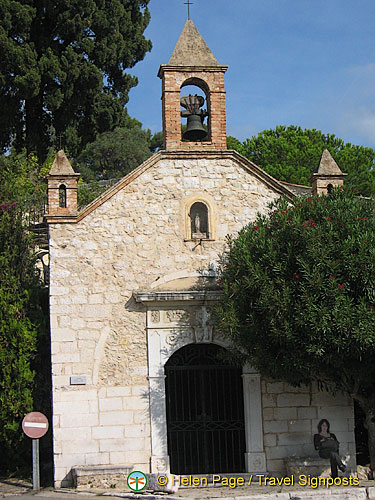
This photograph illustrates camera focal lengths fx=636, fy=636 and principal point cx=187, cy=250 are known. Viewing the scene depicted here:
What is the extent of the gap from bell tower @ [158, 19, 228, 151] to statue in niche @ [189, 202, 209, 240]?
1.14 meters

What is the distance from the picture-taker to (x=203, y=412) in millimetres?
11531

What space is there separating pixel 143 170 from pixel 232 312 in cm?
330

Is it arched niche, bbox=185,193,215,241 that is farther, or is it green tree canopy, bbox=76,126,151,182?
green tree canopy, bbox=76,126,151,182

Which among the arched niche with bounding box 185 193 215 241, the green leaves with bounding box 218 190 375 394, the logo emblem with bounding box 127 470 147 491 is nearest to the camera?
the green leaves with bounding box 218 190 375 394

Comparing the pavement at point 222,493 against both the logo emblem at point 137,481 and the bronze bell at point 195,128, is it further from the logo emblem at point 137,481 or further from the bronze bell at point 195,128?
the bronze bell at point 195,128

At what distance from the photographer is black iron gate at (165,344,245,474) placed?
→ 11.5 metres

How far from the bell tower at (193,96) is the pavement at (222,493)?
20.0 ft

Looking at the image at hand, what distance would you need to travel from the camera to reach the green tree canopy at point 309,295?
31.9 feet

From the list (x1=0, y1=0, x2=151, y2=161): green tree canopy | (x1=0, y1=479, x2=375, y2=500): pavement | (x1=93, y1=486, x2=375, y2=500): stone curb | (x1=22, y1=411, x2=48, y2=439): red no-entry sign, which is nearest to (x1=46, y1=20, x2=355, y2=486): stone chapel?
(x1=0, y1=479, x2=375, y2=500): pavement

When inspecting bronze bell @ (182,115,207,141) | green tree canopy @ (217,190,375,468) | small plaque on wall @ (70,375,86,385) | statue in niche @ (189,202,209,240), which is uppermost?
bronze bell @ (182,115,207,141)

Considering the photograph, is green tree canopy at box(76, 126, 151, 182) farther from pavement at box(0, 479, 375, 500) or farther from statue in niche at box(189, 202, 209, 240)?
pavement at box(0, 479, 375, 500)

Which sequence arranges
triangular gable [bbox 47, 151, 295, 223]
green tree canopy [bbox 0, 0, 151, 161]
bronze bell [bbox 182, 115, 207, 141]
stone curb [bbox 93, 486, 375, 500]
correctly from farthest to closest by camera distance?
1. green tree canopy [bbox 0, 0, 151, 161]
2. bronze bell [bbox 182, 115, 207, 141]
3. triangular gable [bbox 47, 151, 295, 223]
4. stone curb [bbox 93, 486, 375, 500]

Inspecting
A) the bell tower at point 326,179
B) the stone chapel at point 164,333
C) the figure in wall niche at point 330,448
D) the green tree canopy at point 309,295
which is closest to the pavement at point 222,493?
the figure in wall niche at point 330,448

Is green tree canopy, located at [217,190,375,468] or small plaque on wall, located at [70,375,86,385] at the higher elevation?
green tree canopy, located at [217,190,375,468]
